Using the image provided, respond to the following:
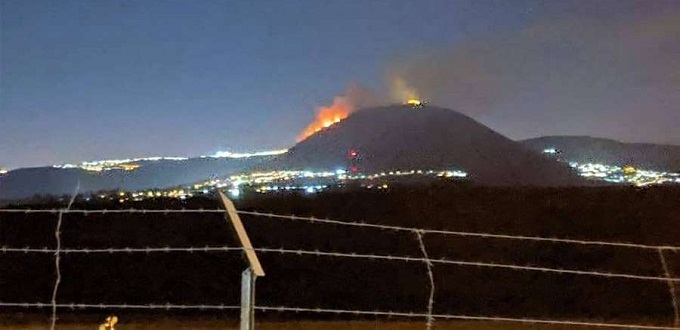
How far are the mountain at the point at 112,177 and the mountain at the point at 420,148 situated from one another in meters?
7.28

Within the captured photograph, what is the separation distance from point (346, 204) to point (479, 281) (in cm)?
326

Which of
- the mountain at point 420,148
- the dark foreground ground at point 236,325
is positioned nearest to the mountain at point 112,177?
the dark foreground ground at point 236,325

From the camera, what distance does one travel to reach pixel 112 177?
90.5ft

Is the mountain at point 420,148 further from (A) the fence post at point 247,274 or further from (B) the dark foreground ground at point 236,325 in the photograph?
(A) the fence post at point 247,274

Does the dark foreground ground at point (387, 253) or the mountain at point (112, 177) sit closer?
the dark foreground ground at point (387, 253)

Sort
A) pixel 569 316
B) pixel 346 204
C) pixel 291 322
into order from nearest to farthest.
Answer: pixel 291 322 → pixel 569 316 → pixel 346 204

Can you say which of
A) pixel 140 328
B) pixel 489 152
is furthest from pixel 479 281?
pixel 489 152

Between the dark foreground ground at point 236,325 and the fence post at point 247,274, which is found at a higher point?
the fence post at point 247,274

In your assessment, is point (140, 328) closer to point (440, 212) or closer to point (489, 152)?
point (440, 212)

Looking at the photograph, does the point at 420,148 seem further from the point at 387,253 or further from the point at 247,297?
the point at 247,297

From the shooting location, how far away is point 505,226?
16641mm

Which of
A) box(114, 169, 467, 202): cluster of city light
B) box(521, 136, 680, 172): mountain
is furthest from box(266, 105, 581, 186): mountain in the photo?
box(114, 169, 467, 202): cluster of city light

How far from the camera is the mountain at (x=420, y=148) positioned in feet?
223

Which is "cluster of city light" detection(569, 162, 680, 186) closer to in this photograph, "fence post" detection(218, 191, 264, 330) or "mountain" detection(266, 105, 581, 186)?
"mountain" detection(266, 105, 581, 186)
